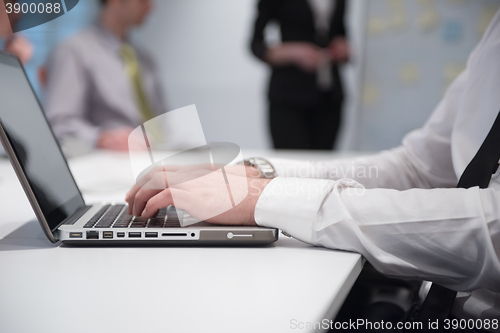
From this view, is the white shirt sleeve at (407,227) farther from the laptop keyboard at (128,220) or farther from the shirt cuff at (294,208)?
the laptop keyboard at (128,220)

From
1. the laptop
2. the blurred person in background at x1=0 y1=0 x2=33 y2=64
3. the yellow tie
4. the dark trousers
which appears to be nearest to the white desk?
the laptop

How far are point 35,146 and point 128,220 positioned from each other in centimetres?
17

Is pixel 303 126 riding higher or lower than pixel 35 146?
lower

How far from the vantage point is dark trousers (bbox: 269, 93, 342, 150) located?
2.21 m

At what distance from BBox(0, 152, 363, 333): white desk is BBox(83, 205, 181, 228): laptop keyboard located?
37 mm

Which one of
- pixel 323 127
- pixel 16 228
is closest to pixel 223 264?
pixel 16 228

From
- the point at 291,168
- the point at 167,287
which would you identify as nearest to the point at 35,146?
the point at 167,287

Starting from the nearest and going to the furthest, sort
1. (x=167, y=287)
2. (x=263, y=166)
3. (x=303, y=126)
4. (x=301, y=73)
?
1. (x=167, y=287)
2. (x=263, y=166)
3. (x=303, y=126)
4. (x=301, y=73)

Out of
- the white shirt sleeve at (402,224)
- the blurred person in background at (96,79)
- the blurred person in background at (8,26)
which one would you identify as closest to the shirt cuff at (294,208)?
the white shirt sleeve at (402,224)

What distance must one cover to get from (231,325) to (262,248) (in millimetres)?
196

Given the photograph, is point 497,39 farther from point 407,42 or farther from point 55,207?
point 407,42

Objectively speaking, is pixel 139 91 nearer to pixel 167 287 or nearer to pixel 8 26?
pixel 8 26

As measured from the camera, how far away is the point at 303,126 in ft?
7.32

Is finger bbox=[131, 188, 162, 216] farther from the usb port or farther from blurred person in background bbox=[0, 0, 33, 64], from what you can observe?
blurred person in background bbox=[0, 0, 33, 64]
